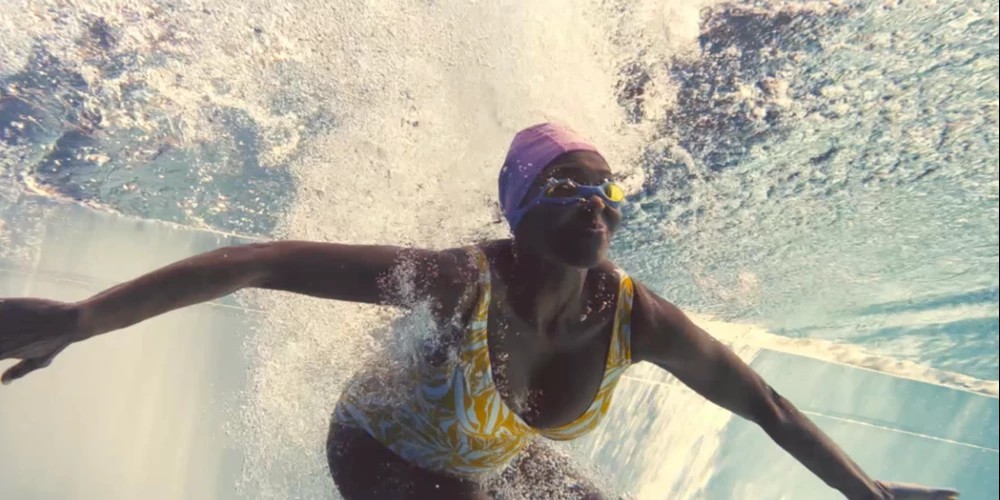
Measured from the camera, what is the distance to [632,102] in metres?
6.93

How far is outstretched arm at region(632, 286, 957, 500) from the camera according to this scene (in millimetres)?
2967

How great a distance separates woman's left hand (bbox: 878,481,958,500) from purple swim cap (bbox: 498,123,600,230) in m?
2.09

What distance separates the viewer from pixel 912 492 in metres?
3.12

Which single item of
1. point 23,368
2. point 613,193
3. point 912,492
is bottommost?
point 912,492

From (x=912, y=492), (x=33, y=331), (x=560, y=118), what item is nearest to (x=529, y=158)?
(x=33, y=331)

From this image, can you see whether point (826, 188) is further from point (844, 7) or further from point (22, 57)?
point (22, 57)

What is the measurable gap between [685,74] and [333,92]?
3731 mm

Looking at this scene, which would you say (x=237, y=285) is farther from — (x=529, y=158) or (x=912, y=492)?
(x=912, y=492)

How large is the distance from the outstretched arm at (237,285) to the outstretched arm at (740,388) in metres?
0.89

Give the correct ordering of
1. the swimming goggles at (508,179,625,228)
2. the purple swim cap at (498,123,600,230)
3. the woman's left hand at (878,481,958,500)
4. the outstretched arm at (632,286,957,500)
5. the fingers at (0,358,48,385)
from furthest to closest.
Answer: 1. the woman's left hand at (878,481,958,500)
2. the outstretched arm at (632,286,957,500)
3. the purple swim cap at (498,123,600,230)
4. the swimming goggles at (508,179,625,228)
5. the fingers at (0,358,48,385)

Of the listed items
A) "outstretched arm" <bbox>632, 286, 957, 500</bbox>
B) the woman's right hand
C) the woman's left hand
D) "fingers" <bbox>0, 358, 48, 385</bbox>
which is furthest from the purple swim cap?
the woman's left hand

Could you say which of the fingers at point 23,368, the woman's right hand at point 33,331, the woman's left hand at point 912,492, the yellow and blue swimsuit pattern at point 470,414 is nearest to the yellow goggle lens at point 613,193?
the yellow and blue swimsuit pattern at point 470,414

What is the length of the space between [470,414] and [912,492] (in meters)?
2.10

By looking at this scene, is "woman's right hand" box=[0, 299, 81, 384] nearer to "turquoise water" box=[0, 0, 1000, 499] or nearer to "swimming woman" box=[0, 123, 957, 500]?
"swimming woman" box=[0, 123, 957, 500]
